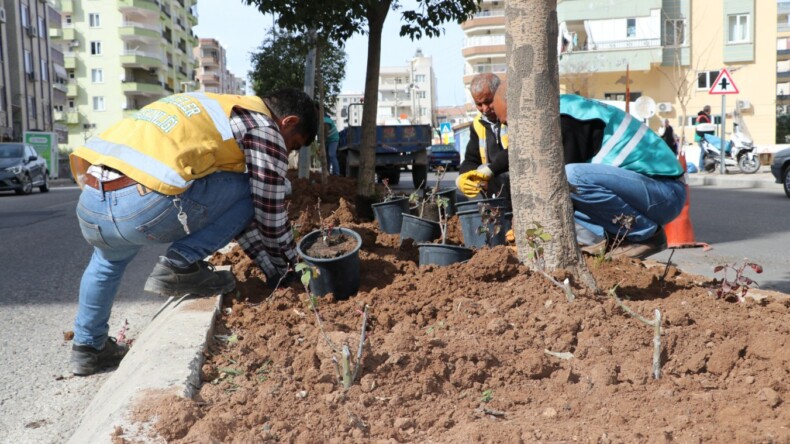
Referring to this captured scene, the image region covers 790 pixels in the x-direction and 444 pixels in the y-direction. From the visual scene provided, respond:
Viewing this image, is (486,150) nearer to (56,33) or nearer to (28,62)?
(28,62)

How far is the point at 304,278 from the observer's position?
2871 millimetres

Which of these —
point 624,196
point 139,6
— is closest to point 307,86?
point 624,196

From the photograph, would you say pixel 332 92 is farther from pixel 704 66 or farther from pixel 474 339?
pixel 704 66

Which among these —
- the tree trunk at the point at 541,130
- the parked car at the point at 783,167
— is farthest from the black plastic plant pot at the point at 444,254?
the parked car at the point at 783,167

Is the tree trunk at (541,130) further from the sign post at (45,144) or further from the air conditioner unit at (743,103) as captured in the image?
the air conditioner unit at (743,103)

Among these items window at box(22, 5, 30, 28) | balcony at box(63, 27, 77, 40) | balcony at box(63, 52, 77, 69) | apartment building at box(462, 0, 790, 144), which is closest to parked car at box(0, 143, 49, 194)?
apartment building at box(462, 0, 790, 144)

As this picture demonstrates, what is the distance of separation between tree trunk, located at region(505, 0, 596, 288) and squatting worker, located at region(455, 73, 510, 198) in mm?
1476

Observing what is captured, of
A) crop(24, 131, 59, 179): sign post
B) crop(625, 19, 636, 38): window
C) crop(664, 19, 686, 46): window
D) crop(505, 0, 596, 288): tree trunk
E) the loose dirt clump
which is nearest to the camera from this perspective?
the loose dirt clump

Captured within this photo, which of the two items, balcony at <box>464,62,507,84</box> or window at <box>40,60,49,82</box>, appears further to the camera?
balcony at <box>464,62,507,84</box>

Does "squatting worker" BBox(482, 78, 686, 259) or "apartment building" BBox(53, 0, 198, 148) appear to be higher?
"apartment building" BBox(53, 0, 198, 148)

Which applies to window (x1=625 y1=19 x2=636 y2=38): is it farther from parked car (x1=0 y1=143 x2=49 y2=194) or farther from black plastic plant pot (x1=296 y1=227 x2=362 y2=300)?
black plastic plant pot (x1=296 y1=227 x2=362 y2=300)

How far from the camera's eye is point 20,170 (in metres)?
20.7

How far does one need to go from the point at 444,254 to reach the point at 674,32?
4235 centimetres

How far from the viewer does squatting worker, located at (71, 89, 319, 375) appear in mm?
3291
